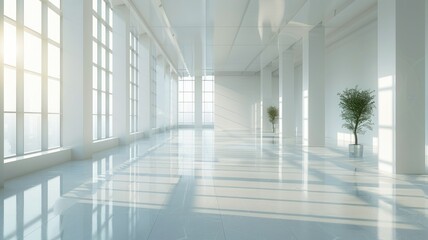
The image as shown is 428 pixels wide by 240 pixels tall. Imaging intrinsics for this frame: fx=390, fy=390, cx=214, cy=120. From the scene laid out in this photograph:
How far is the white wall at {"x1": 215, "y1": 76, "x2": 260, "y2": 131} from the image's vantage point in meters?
39.3

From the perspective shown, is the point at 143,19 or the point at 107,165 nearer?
the point at 107,165

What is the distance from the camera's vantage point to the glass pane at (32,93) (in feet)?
32.5

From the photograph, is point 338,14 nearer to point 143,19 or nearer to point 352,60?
point 352,60

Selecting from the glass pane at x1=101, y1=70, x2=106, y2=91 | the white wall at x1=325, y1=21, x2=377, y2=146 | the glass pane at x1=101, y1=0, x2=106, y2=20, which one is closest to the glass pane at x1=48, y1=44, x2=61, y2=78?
the glass pane at x1=101, y1=70, x2=106, y2=91

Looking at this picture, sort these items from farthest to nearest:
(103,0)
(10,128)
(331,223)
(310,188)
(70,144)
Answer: (103,0) → (70,144) → (10,128) → (310,188) → (331,223)

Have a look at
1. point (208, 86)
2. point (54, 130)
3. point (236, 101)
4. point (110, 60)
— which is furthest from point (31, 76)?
point (208, 86)

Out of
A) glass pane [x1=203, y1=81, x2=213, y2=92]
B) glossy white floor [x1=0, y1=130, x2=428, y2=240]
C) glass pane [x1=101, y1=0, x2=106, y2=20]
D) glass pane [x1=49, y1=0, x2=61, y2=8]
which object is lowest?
glossy white floor [x1=0, y1=130, x2=428, y2=240]

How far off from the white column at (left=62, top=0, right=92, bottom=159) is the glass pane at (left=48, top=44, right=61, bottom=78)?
0.33 m

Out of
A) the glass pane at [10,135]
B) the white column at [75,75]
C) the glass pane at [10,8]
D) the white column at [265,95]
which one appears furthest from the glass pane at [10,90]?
the white column at [265,95]

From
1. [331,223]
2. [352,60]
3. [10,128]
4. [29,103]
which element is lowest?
[331,223]

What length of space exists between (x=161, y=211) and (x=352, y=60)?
17.5 metres

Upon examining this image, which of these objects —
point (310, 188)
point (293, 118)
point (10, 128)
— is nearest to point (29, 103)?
point (10, 128)

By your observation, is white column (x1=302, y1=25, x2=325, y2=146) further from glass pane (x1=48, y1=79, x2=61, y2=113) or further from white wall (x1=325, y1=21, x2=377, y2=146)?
glass pane (x1=48, y1=79, x2=61, y2=113)

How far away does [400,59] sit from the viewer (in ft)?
30.5
